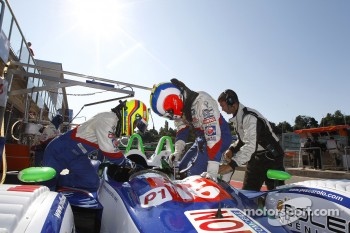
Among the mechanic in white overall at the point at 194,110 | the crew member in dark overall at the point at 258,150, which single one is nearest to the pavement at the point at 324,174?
the crew member in dark overall at the point at 258,150

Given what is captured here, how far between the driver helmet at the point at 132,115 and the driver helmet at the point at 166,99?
349mm

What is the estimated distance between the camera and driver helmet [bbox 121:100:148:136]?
3.92 metres

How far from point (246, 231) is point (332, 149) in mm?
10761

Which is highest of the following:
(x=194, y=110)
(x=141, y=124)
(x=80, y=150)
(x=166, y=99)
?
(x=166, y=99)

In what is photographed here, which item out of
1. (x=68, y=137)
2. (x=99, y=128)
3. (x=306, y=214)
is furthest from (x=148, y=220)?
(x=68, y=137)

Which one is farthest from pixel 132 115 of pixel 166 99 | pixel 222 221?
pixel 222 221

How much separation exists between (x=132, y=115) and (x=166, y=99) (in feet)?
1.87

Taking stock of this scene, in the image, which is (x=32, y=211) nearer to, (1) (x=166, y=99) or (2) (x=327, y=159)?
(1) (x=166, y=99)

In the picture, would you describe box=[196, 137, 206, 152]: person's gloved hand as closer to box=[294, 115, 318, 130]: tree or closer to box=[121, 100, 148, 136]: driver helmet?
box=[121, 100, 148, 136]: driver helmet

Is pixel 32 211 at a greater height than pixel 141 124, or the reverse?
pixel 141 124

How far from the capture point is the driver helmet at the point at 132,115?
154 inches

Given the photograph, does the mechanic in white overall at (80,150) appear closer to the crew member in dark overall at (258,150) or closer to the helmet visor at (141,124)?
the helmet visor at (141,124)

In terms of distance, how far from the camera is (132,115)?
13.1 ft

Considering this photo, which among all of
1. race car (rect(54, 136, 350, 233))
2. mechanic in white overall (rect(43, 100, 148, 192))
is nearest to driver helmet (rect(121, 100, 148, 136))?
mechanic in white overall (rect(43, 100, 148, 192))
